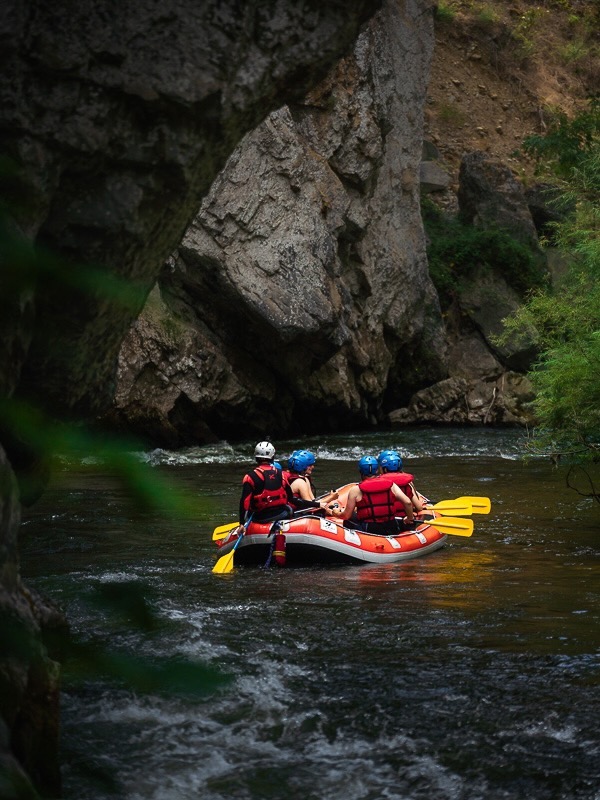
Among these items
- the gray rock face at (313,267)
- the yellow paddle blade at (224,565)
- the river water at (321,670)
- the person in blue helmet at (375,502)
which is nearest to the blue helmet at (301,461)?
the person in blue helmet at (375,502)

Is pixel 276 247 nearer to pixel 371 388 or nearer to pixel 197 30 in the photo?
pixel 371 388

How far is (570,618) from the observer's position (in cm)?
711

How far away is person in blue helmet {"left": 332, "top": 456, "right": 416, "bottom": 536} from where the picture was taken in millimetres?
10305

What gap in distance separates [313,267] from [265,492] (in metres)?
11.2

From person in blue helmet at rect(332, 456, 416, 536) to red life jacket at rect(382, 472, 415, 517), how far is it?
50 millimetres

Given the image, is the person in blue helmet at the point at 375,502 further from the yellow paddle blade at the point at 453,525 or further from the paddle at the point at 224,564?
the paddle at the point at 224,564

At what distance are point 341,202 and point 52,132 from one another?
61.2 ft

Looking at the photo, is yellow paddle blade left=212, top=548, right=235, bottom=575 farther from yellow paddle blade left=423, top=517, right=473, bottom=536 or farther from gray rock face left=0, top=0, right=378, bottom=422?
gray rock face left=0, top=0, right=378, bottom=422

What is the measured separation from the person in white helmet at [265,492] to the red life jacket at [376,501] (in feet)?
2.78

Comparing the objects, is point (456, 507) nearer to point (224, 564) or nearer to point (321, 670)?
point (224, 564)

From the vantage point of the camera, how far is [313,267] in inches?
808

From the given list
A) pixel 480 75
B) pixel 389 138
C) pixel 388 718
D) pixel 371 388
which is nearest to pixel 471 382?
pixel 371 388


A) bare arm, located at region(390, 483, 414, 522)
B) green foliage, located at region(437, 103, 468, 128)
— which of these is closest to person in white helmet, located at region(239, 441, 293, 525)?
bare arm, located at region(390, 483, 414, 522)

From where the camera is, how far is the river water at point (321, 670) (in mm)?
1237
